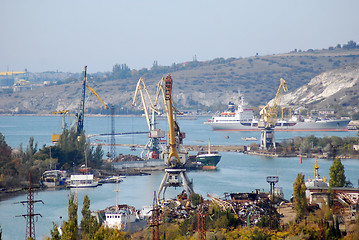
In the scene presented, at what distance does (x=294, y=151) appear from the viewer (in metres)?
52.1

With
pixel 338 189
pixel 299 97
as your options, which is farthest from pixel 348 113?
pixel 338 189

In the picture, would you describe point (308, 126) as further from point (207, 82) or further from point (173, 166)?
point (207, 82)

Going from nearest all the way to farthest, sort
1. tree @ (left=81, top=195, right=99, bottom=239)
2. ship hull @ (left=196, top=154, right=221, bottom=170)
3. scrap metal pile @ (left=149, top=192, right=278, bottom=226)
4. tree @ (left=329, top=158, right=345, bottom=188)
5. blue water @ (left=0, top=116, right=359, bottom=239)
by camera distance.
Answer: tree @ (left=81, top=195, right=99, bottom=239) → scrap metal pile @ (left=149, top=192, right=278, bottom=226) → tree @ (left=329, top=158, right=345, bottom=188) → blue water @ (left=0, top=116, right=359, bottom=239) → ship hull @ (left=196, top=154, right=221, bottom=170)

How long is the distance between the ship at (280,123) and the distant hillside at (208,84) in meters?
52.9

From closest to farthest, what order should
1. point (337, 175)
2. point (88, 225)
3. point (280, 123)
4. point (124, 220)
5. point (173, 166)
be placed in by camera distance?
point (88, 225) → point (124, 220) → point (173, 166) → point (337, 175) → point (280, 123)

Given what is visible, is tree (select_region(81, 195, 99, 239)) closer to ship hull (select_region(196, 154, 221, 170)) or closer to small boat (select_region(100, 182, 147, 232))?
small boat (select_region(100, 182, 147, 232))

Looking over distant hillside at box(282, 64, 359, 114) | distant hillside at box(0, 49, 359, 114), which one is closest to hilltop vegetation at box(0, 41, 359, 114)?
distant hillside at box(0, 49, 359, 114)

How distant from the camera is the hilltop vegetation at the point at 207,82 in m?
154

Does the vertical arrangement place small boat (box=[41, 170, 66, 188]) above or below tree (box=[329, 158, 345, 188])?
below

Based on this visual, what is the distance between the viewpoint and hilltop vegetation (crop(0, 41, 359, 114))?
506ft

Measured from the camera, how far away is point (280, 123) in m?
83.6

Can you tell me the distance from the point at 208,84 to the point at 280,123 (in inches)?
3202

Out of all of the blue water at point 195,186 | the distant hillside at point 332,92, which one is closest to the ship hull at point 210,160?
the blue water at point 195,186

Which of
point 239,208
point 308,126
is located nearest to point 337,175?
point 239,208
